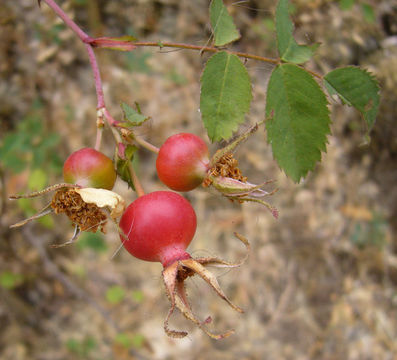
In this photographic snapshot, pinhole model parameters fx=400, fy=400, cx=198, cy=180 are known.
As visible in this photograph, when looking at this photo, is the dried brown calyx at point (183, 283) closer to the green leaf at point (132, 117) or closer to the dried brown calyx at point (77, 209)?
the dried brown calyx at point (77, 209)

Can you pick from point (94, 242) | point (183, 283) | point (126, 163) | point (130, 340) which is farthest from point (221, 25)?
point (130, 340)

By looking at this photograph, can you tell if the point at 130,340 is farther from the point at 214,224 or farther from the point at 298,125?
the point at 298,125

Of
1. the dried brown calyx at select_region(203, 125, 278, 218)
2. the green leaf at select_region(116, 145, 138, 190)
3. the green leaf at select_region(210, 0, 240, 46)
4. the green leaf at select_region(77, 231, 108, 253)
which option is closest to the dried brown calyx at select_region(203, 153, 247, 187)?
the dried brown calyx at select_region(203, 125, 278, 218)

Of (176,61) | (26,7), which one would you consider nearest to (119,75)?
(176,61)

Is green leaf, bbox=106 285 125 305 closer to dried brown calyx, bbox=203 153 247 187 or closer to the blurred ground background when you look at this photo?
the blurred ground background

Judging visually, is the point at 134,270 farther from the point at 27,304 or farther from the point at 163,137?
the point at 163,137

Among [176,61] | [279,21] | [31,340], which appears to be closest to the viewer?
[279,21]
